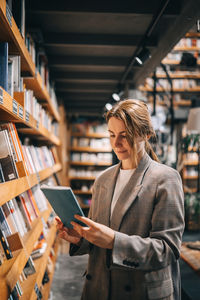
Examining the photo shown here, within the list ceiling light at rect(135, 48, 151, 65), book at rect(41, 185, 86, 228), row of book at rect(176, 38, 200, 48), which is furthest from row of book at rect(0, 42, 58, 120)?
row of book at rect(176, 38, 200, 48)

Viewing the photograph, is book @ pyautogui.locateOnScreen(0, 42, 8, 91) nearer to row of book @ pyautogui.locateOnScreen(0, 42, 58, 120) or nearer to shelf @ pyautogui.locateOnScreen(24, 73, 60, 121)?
row of book @ pyautogui.locateOnScreen(0, 42, 58, 120)

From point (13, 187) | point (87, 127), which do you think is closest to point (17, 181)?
point (13, 187)

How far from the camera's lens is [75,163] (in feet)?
23.2

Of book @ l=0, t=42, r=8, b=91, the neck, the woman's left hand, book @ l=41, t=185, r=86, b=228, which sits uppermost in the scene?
book @ l=0, t=42, r=8, b=91

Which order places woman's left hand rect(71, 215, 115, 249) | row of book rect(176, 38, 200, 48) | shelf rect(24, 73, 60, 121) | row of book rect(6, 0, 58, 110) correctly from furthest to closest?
row of book rect(176, 38, 200, 48)
shelf rect(24, 73, 60, 121)
row of book rect(6, 0, 58, 110)
woman's left hand rect(71, 215, 115, 249)

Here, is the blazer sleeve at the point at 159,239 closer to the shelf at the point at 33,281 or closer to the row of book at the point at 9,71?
the shelf at the point at 33,281

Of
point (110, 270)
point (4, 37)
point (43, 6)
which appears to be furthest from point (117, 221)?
point (43, 6)

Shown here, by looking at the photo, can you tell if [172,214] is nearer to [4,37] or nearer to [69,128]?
[4,37]

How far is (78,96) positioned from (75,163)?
7.35 ft

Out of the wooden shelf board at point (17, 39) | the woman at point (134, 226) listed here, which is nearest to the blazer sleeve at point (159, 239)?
the woman at point (134, 226)

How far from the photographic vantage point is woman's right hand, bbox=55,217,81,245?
1361 mm

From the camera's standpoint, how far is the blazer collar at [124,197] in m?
1.25

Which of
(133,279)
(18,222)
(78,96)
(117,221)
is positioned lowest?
(133,279)

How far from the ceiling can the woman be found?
1276mm
